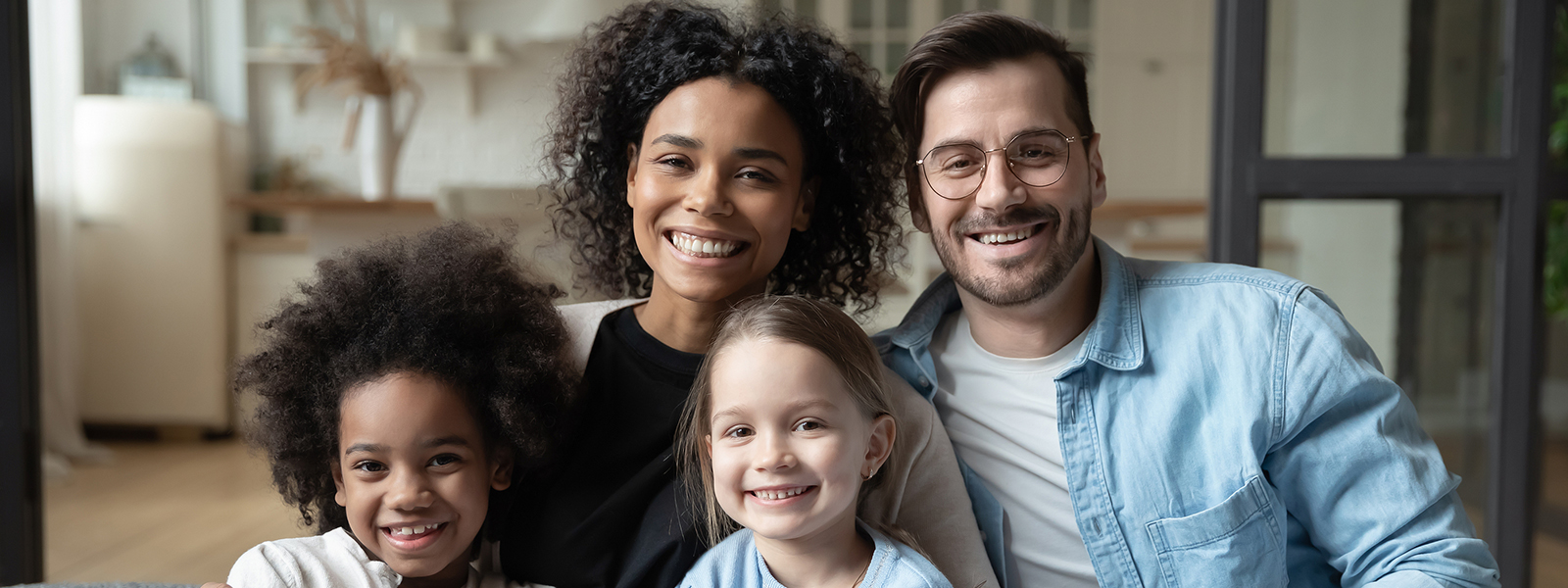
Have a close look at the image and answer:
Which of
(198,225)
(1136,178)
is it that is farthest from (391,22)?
(1136,178)

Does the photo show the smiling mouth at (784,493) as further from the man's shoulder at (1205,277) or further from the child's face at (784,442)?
the man's shoulder at (1205,277)

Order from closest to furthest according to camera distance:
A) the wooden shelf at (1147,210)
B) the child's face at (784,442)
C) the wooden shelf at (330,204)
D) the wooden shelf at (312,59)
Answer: the child's face at (784,442) < the wooden shelf at (1147,210) < the wooden shelf at (330,204) < the wooden shelf at (312,59)

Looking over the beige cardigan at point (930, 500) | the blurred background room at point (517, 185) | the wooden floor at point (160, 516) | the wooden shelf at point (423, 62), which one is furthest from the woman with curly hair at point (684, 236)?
the wooden shelf at point (423, 62)

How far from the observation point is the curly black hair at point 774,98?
136 cm

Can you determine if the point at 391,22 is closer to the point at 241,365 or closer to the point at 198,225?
the point at 198,225

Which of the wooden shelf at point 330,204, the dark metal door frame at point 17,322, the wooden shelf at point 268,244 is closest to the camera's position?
the dark metal door frame at point 17,322

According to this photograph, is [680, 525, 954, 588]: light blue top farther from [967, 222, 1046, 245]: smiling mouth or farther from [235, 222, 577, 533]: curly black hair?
[967, 222, 1046, 245]: smiling mouth

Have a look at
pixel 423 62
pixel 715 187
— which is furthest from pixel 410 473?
pixel 423 62

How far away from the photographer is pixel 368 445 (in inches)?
44.8

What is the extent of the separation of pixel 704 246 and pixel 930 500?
0.42 m

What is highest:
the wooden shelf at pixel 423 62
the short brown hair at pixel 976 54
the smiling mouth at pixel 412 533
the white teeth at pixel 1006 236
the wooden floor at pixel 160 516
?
the wooden shelf at pixel 423 62

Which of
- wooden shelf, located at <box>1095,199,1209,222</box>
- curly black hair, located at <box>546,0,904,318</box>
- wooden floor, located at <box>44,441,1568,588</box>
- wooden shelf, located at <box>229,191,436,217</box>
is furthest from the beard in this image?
wooden shelf, located at <box>229,191,436,217</box>

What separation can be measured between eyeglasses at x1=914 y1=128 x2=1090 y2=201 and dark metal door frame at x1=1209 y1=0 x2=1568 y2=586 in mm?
792

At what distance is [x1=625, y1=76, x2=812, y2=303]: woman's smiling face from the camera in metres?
1.27
